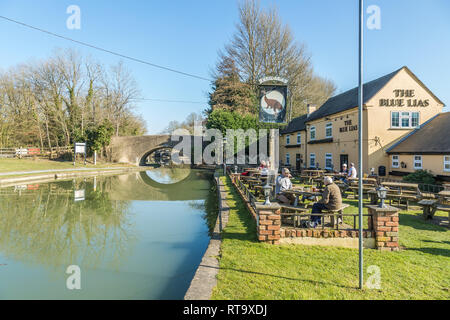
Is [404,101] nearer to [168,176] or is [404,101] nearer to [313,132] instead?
[313,132]

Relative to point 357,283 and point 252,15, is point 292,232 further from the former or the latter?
point 252,15

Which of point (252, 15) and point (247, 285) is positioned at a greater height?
point (252, 15)

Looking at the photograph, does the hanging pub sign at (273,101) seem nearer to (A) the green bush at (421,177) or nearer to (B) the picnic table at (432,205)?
(B) the picnic table at (432,205)

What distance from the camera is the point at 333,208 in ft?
19.1

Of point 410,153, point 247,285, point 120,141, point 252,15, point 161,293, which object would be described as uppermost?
point 252,15

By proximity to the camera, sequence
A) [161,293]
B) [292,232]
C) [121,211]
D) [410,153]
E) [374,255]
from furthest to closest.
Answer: [410,153] → [121,211] → [292,232] → [374,255] → [161,293]

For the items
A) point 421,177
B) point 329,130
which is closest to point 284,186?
point 421,177

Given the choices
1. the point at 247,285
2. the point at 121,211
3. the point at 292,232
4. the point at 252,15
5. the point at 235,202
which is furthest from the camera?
the point at 252,15

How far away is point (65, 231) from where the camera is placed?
314 inches

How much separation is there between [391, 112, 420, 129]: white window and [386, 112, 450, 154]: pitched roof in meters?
0.47

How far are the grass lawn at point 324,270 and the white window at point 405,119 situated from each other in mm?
12723

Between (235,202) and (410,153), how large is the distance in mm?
11589

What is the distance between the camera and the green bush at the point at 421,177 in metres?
13.2

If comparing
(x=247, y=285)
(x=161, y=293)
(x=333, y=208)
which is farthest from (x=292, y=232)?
(x=161, y=293)
